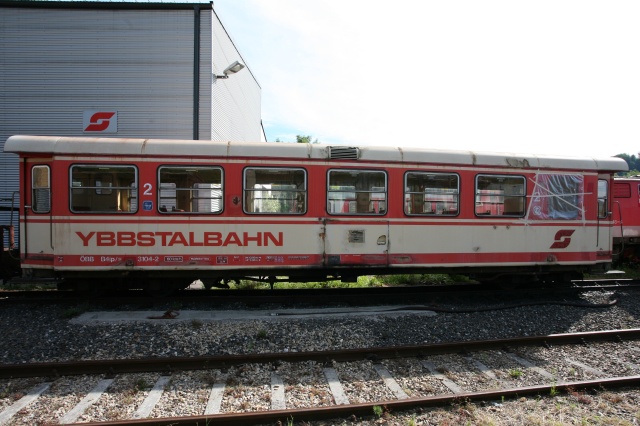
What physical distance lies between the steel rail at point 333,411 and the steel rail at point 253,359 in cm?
115

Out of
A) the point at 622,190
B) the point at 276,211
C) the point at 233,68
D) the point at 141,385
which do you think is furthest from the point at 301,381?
the point at 622,190

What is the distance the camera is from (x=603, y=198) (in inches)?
339

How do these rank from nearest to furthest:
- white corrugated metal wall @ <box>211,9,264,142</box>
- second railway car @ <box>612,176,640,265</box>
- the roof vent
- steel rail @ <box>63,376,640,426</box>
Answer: steel rail @ <box>63,376,640,426</box> → the roof vent → second railway car @ <box>612,176,640,265</box> → white corrugated metal wall @ <box>211,9,264,142</box>

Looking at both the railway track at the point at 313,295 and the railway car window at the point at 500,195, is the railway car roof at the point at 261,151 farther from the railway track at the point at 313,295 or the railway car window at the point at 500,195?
the railway track at the point at 313,295

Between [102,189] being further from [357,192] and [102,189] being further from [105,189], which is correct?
[357,192]

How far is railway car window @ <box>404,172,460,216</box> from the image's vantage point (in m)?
7.59

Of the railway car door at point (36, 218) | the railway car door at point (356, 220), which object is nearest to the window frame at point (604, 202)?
the railway car door at point (356, 220)

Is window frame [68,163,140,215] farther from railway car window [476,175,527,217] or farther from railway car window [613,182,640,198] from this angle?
railway car window [613,182,640,198]

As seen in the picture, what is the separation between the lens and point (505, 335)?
6285mm

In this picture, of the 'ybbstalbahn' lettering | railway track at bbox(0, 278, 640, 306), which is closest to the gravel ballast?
railway track at bbox(0, 278, 640, 306)

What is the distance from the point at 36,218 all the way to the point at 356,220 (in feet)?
19.4

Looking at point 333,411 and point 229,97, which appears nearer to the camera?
point 333,411

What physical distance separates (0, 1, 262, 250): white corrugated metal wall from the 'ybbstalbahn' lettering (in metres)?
7.15

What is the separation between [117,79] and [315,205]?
10349mm
